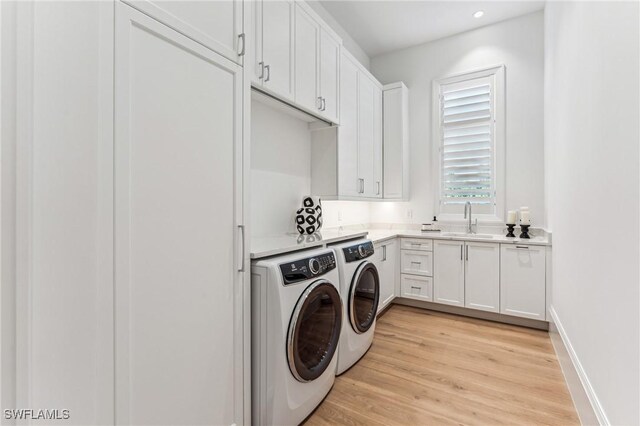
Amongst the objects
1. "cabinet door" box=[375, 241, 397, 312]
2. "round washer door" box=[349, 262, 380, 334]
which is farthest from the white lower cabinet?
"round washer door" box=[349, 262, 380, 334]

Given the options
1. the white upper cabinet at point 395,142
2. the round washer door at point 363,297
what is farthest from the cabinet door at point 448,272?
the round washer door at point 363,297

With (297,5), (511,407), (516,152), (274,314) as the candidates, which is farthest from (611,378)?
(516,152)

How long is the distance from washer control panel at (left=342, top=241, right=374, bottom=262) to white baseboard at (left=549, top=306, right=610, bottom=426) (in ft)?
4.53

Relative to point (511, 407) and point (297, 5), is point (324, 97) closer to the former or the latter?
point (297, 5)

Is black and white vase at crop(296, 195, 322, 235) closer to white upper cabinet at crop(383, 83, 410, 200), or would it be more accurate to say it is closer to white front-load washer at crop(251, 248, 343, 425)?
white front-load washer at crop(251, 248, 343, 425)

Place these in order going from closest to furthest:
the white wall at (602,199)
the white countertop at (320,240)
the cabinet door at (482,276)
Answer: the white wall at (602,199) → the white countertop at (320,240) → the cabinet door at (482,276)

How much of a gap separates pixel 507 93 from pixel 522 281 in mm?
2109

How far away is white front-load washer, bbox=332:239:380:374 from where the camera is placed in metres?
2.20

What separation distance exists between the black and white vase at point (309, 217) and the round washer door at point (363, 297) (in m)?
0.49

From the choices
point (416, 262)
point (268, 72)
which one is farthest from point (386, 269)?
point (268, 72)

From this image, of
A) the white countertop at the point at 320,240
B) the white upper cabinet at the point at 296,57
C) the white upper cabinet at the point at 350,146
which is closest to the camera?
the white countertop at the point at 320,240

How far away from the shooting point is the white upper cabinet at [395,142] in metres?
3.83

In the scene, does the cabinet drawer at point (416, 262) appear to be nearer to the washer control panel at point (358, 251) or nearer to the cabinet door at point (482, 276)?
the cabinet door at point (482, 276)

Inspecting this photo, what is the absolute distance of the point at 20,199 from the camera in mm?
834
